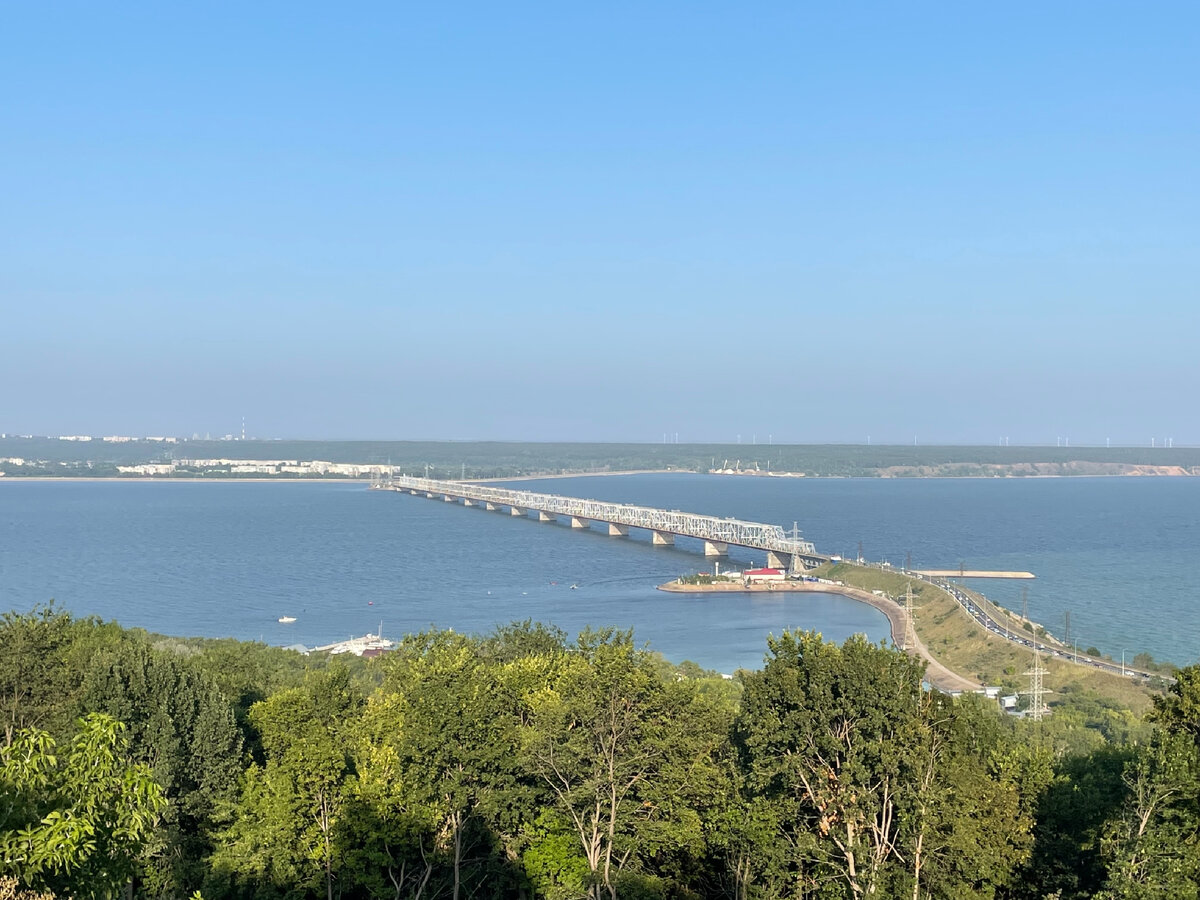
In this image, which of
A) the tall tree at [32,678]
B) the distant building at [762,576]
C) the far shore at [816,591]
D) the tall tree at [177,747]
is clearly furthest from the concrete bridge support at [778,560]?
the tall tree at [177,747]

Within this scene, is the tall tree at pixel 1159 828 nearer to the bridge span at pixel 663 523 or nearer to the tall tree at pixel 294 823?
the tall tree at pixel 294 823

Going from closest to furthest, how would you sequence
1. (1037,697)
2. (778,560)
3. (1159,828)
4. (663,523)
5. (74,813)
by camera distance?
1. (74,813)
2. (1159,828)
3. (1037,697)
4. (778,560)
5. (663,523)

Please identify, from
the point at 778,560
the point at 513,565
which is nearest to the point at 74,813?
the point at 513,565

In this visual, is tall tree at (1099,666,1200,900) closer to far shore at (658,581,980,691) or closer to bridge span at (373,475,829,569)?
far shore at (658,581,980,691)

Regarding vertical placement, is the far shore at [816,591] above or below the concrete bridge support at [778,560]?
below

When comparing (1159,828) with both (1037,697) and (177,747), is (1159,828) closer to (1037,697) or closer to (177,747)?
(177,747)

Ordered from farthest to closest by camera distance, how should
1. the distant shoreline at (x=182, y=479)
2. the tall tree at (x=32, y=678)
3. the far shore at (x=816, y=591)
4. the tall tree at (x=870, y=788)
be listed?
the distant shoreline at (x=182, y=479)
the far shore at (x=816, y=591)
the tall tree at (x=32, y=678)
the tall tree at (x=870, y=788)

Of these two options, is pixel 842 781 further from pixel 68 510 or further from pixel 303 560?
pixel 68 510
